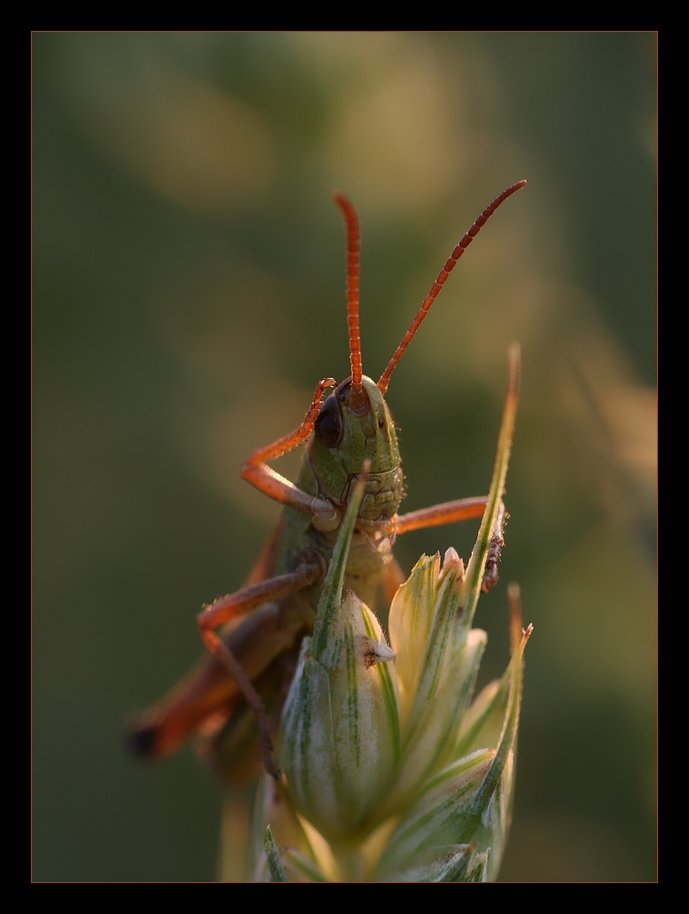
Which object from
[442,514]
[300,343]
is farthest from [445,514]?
[300,343]

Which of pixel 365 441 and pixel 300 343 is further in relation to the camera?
pixel 300 343

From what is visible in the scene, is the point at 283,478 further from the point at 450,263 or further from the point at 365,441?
the point at 450,263

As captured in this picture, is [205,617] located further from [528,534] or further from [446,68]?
[446,68]

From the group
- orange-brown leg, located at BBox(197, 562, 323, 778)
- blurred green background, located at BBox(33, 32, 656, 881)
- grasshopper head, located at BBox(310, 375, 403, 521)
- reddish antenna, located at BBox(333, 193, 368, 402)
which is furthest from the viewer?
blurred green background, located at BBox(33, 32, 656, 881)

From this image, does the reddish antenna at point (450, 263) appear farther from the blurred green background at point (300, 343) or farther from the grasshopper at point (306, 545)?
the blurred green background at point (300, 343)

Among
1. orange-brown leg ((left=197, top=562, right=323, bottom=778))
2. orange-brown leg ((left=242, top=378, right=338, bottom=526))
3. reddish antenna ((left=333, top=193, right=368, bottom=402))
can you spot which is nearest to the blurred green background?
orange-brown leg ((left=242, top=378, right=338, bottom=526))

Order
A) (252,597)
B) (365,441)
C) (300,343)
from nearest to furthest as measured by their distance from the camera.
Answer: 1. (365,441)
2. (252,597)
3. (300,343)

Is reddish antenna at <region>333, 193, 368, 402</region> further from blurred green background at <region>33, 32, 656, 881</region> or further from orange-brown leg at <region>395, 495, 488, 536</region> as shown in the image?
orange-brown leg at <region>395, 495, 488, 536</region>
